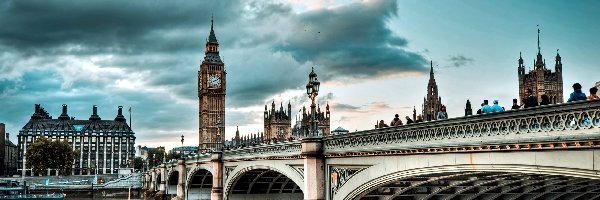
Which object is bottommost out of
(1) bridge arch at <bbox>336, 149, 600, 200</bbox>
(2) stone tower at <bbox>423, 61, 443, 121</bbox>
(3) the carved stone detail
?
(3) the carved stone detail

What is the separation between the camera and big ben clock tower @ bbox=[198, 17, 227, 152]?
16400 cm

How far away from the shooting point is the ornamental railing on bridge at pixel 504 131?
11.9 metres

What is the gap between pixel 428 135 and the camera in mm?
17031

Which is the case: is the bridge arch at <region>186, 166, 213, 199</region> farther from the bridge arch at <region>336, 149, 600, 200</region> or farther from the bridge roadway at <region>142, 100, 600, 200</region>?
the bridge arch at <region>336, 149, 600, 200</region>

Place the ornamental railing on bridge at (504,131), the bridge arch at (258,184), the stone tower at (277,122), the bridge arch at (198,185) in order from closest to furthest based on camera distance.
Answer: the ornamental railing on bridge at (504,131), the bridge arch at (258,184), the bridge arch at (198,185), the stone tower at (277,122)

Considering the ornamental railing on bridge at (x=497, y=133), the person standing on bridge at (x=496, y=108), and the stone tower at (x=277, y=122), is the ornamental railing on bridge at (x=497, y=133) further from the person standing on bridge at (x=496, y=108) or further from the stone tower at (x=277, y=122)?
the stone tower at (x=277, y=122)

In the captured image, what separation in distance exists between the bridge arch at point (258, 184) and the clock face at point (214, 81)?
121878mm

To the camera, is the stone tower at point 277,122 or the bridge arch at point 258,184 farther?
the stone tower at point 277,122

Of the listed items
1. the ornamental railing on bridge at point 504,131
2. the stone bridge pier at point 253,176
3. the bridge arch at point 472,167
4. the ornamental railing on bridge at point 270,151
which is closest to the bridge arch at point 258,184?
the stone bridge pier at point 253,176

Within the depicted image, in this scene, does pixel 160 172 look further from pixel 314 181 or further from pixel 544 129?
pixel 544 129

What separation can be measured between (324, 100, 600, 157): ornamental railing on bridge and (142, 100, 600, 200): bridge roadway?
0.06 feet

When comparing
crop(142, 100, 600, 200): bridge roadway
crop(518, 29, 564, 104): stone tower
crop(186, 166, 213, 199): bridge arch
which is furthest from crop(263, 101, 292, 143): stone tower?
crop(142, 100, 600, 200): bridge roadway

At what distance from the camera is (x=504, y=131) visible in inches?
551

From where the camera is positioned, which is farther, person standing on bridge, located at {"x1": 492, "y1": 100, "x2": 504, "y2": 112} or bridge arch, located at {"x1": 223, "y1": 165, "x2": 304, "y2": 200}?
bridge arch, located at {"x1": 223, "y1": 165, "x2": 304, "y2": 200}
